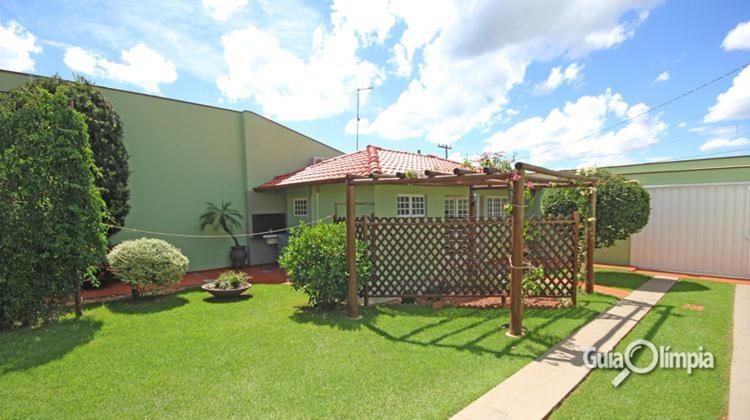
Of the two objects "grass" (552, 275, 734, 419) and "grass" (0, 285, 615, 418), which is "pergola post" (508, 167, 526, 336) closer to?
"grass" (0, 285, 615, 418)

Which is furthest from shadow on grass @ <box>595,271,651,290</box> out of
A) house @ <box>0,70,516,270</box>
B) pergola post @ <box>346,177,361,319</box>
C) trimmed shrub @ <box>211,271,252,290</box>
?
trimmed shrub @ <box>211,271,252,290</box>

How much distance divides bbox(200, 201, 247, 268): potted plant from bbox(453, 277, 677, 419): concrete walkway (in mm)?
10220

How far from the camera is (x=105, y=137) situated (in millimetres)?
8797

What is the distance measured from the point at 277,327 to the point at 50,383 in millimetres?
2785

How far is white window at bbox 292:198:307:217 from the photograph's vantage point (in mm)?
12391

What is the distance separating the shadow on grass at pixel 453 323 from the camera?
4.79m

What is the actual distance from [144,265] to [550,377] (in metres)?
7.89

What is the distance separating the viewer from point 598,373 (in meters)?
3.87

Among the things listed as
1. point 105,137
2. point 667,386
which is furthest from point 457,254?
point 105,137

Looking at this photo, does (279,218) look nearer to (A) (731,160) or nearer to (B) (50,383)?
(B) (50,383)

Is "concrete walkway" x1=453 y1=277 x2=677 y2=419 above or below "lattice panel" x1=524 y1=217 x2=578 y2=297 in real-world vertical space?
below

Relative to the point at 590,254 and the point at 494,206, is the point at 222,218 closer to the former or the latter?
the point at 494,206

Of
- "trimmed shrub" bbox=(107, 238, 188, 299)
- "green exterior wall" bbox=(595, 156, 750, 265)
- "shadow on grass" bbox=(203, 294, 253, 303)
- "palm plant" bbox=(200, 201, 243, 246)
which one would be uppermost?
"green exterior wall" bbox=(595, 156, 750, 265)

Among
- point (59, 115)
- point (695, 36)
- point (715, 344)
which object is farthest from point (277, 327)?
point (695, 36)
